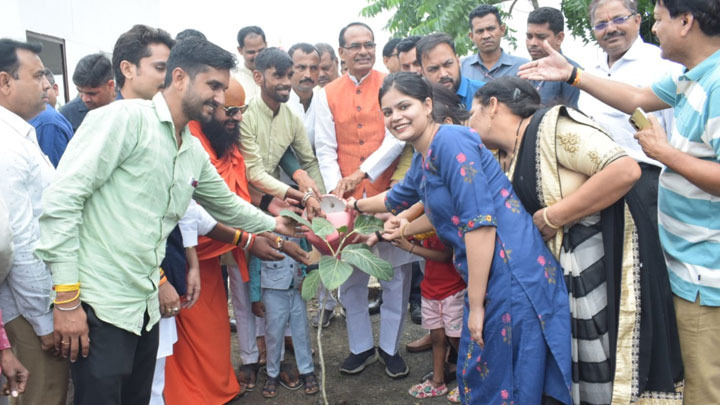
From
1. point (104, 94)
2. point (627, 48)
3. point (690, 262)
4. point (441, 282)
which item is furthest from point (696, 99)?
point (104, 94)

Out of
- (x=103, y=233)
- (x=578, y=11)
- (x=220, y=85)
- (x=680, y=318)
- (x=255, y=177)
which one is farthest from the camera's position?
(x=578, y=11)

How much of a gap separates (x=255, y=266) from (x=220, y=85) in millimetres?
Result: 1674

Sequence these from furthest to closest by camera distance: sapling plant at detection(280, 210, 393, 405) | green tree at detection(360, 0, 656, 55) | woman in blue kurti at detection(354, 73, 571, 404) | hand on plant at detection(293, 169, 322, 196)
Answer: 1. green tree at detection(360, 0, 656, 55)
2. hand on plant at detection(293, 169, 322, 196)
3. sapling plant at detection(280, 210, 393, 405)
4. woman in blue kurti at detection(354, 73, 571, 404)

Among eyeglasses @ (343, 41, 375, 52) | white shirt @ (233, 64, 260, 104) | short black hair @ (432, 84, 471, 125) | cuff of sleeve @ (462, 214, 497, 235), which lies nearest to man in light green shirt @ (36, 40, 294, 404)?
cuff of sleeve @ (462, 214, 497, 235)

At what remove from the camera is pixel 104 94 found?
404cm

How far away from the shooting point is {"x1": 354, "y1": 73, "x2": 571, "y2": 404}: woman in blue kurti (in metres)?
2.34

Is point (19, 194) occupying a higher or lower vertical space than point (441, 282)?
higher

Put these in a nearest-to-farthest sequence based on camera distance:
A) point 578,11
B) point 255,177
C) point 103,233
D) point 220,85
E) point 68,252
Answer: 1. point 68,252
2. point 103,233
3. point 220,85
4. point 255,177
5. point 578,11

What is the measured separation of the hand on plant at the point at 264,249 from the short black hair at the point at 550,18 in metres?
2.82

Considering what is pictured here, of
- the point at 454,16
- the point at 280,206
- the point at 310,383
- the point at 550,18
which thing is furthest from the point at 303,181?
the point at 454,16

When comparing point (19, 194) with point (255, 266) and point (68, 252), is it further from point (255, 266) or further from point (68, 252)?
point (255, 266)

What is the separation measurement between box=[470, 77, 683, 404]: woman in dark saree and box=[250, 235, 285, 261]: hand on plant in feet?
5.31

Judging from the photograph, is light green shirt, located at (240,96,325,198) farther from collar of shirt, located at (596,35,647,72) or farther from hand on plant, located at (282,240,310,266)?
collar of shirt, located at (596,35,647,72)

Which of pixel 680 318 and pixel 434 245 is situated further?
pixel 434 245
